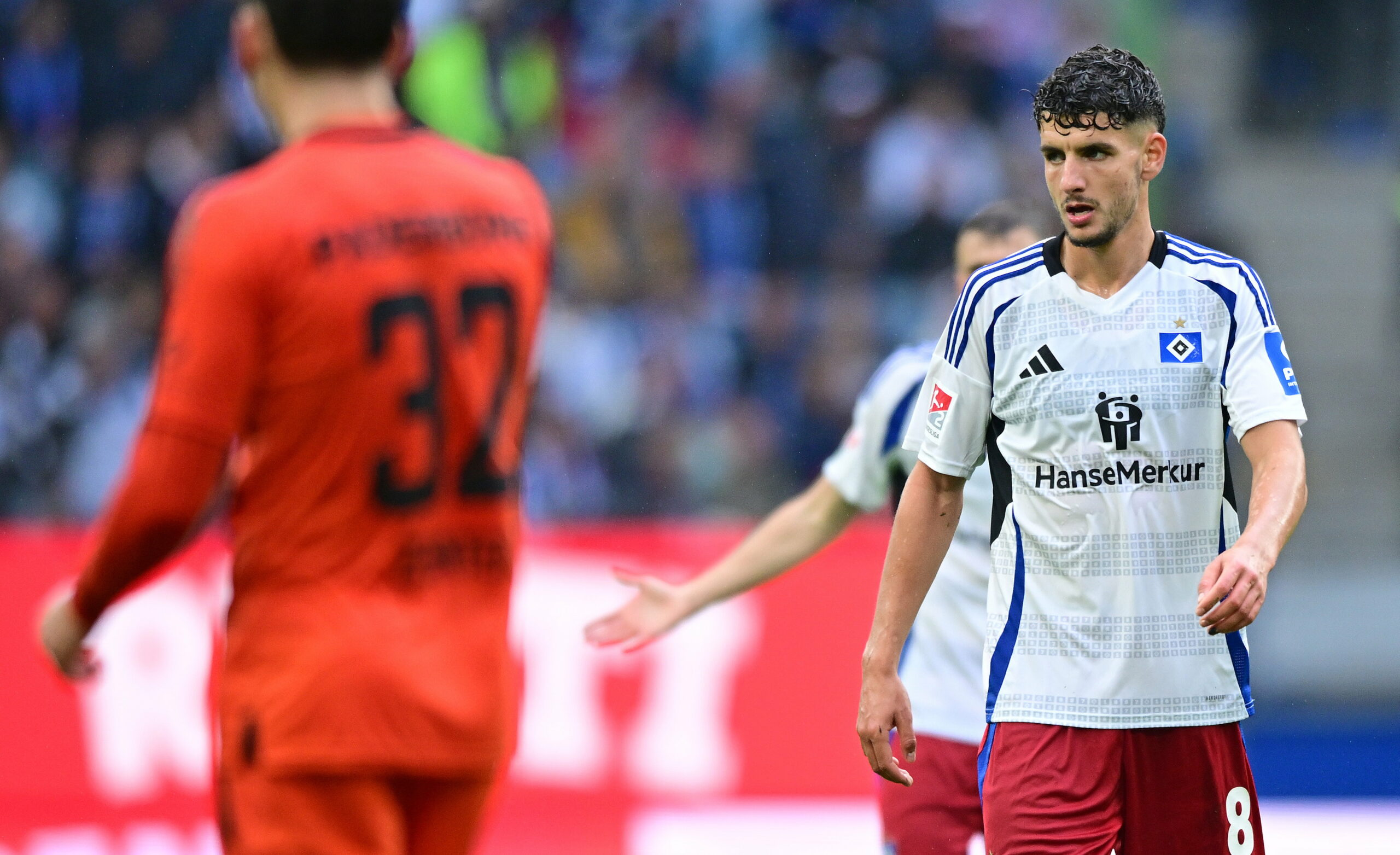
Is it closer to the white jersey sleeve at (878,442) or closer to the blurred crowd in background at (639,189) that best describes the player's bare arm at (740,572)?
the white jersey sleeve at (878,442)

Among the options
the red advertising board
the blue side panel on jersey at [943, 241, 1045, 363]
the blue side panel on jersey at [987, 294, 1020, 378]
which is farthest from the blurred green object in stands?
the blue side panel on jersey at [987, 294, 1020, 378]

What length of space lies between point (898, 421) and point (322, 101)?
2497 mm

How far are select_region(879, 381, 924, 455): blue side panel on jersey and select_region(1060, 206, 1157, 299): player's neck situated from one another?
115cm

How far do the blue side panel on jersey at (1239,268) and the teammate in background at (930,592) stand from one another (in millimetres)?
1078

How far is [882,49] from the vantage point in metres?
12.2

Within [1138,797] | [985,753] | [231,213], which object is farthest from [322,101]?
[1138,797]

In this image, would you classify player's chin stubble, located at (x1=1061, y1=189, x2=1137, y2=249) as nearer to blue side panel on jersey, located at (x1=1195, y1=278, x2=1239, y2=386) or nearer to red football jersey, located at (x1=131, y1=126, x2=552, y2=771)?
blue side panel on jersey, located at (x1=1195, y1=278, x2=1239, y2=386)

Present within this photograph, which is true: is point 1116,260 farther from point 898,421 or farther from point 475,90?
point 475,90

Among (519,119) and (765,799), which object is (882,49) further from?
(765,799)

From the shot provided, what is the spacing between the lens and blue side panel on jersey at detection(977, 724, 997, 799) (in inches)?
149

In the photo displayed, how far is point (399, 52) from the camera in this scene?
277cm

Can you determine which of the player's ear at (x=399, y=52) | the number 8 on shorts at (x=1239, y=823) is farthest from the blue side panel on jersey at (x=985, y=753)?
the player's ear at (x=399, y=52)

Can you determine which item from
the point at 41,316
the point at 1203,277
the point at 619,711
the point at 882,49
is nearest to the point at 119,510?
the point at 1203,277

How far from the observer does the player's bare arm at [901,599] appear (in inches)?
144
